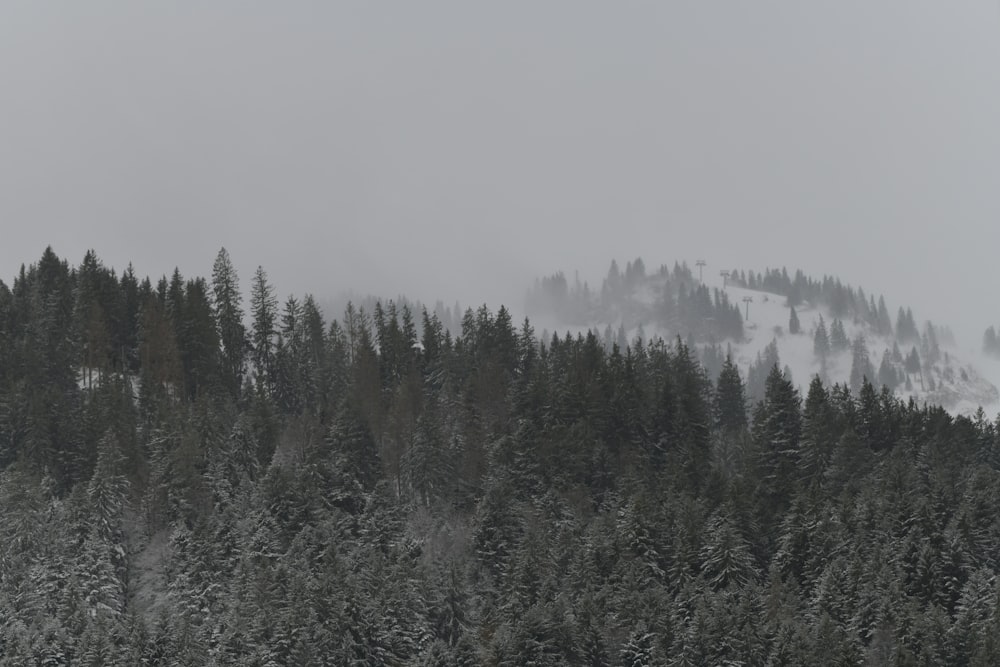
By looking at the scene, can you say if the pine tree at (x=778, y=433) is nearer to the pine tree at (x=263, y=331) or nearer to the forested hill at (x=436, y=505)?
the forested hill at (x=436, y=505)

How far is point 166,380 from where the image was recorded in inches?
3907

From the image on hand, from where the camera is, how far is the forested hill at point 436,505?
68938 mm

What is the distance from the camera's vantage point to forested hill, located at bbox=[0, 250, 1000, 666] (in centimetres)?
6894

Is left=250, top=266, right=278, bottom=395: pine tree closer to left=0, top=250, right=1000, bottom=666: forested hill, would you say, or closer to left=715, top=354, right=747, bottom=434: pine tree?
left=0, top=250, right=1000, bottom=666: forested hill

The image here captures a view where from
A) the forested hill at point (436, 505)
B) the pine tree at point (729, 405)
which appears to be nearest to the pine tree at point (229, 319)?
the forested hill at point (436, 505)

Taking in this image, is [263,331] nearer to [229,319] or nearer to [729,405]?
[229,319]

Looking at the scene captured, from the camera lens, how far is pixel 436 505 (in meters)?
90.7

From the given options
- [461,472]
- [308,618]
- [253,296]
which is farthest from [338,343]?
[308,618]

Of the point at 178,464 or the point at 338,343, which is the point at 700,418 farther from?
the point at 178,464

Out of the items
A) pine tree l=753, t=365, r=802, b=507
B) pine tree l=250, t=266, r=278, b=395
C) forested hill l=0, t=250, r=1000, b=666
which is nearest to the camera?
forested hill l=0, t=250, r=1000, b=666

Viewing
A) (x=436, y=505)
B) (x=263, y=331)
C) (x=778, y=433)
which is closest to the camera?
(x=436, y=505)

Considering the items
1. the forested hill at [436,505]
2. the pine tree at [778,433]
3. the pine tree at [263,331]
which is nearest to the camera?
the forested hill at [436,505]

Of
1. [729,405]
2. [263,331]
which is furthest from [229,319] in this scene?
[729,405]

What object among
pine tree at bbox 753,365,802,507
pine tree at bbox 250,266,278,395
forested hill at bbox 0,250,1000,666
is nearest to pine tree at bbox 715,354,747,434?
forested hill at bbox 0,250,1000,666
